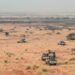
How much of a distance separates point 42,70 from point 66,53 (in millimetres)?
14090

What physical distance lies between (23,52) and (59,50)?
553 centimetres

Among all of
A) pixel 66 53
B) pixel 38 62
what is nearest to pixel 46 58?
pixel 38 62

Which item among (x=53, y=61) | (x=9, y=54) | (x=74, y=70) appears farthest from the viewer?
(x=9, y=54)

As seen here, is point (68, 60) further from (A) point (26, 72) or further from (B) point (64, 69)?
(A) point (26, 72)

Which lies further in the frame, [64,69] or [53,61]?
[53,61]

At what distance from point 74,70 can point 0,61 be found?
8801 mm

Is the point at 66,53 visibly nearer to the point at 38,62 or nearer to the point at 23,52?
the point at 23,52

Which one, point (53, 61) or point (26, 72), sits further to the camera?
point (53, 61)

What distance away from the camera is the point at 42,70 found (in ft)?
110

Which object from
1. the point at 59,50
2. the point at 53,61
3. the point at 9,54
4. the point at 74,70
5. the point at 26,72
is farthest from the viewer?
the point at 59,50

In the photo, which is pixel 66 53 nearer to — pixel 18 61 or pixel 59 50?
pixel 59 50

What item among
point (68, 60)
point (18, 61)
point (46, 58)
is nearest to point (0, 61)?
point (18, 61)

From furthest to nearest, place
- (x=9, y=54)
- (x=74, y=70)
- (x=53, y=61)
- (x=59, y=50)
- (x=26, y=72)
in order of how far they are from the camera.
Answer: (x=59, y=50), (x=9, y=54), (x=53, y=61), (x=74, y=70), (x=26, y=72)

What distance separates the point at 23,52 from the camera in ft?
156
